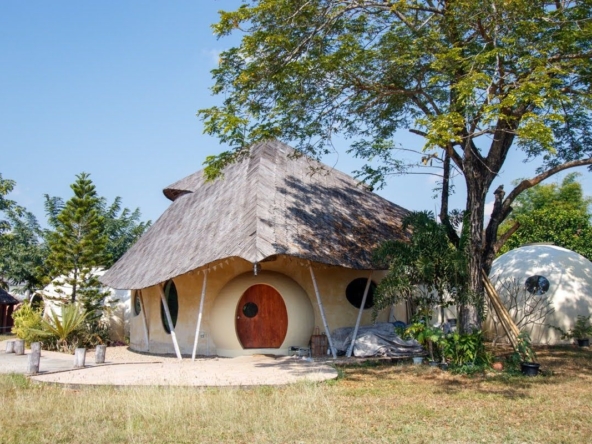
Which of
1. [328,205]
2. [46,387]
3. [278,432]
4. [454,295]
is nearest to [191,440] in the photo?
[278,432]

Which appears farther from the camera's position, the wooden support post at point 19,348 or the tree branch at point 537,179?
the wooden support post at point 19,348

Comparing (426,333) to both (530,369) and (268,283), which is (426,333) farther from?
(268,283)

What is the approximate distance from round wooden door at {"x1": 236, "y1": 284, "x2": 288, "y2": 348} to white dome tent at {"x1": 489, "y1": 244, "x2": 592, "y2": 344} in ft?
24.5

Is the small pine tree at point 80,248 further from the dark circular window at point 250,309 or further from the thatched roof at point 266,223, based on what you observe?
the dark circular window at point 250,309

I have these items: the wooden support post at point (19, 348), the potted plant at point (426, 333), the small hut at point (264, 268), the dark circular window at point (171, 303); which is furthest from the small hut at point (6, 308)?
the potted plant at point (426, 333)

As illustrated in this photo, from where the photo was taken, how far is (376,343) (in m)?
14.2

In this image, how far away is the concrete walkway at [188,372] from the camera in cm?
1051

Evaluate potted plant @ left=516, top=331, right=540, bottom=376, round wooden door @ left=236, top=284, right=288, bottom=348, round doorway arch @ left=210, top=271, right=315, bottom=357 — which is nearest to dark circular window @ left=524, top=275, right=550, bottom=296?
potted plant @ left=516, top=331, right=540, bottom=376

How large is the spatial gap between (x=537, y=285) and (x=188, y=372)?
11250 millimetres

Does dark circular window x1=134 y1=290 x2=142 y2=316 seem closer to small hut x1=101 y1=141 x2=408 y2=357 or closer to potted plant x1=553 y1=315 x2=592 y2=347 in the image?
small hut x1=101 y1=141 x2=408 y2=357

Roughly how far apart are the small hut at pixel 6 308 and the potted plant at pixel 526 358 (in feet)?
93.3

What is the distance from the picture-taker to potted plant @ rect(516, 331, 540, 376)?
1083 centimetres

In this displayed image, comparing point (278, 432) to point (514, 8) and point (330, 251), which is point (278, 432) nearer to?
point (330, 251)

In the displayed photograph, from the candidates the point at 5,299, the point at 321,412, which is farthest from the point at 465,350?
the point at 5,299
